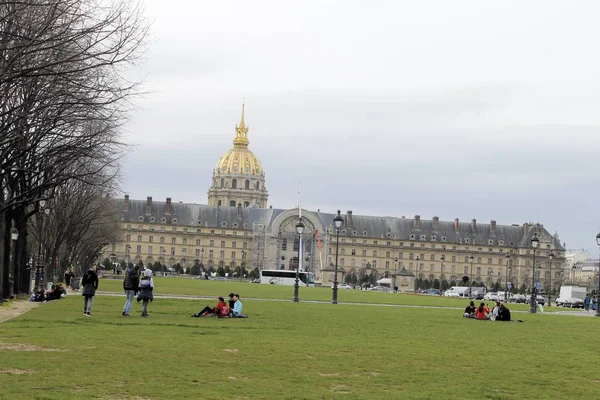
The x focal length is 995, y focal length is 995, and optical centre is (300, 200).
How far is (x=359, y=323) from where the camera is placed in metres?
32.5

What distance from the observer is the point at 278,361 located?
18.6 m

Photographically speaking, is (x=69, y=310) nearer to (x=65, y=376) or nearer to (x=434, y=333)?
(x=434, y=333)

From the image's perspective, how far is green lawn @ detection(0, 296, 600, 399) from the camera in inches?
582

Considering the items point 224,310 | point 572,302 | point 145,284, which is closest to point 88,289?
point 145,284

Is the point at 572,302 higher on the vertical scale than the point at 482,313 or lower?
lower

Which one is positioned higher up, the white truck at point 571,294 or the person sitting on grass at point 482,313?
the person sitting on grass at point 482,313

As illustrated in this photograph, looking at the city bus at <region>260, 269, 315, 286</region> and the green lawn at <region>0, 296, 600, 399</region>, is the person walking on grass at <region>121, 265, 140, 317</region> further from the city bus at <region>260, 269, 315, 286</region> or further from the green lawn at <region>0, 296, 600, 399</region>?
the city bus at <region>260, 269, 315, 286</region>

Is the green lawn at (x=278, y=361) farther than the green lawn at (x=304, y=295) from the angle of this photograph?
No

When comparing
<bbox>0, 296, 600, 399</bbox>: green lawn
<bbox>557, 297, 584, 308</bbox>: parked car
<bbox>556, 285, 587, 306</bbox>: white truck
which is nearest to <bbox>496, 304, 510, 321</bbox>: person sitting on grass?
<bbox>0, 296, 600, 399</bbox>: green lawn

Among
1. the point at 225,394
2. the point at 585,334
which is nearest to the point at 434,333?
the point at 585,334

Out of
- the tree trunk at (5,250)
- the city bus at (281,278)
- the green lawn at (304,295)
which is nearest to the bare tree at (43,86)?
the tree trunk at (5,250)

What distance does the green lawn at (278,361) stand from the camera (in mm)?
14781

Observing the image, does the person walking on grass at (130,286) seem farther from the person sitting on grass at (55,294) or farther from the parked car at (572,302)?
the parked car at (572,302)

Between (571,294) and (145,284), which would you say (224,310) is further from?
(571,294)
